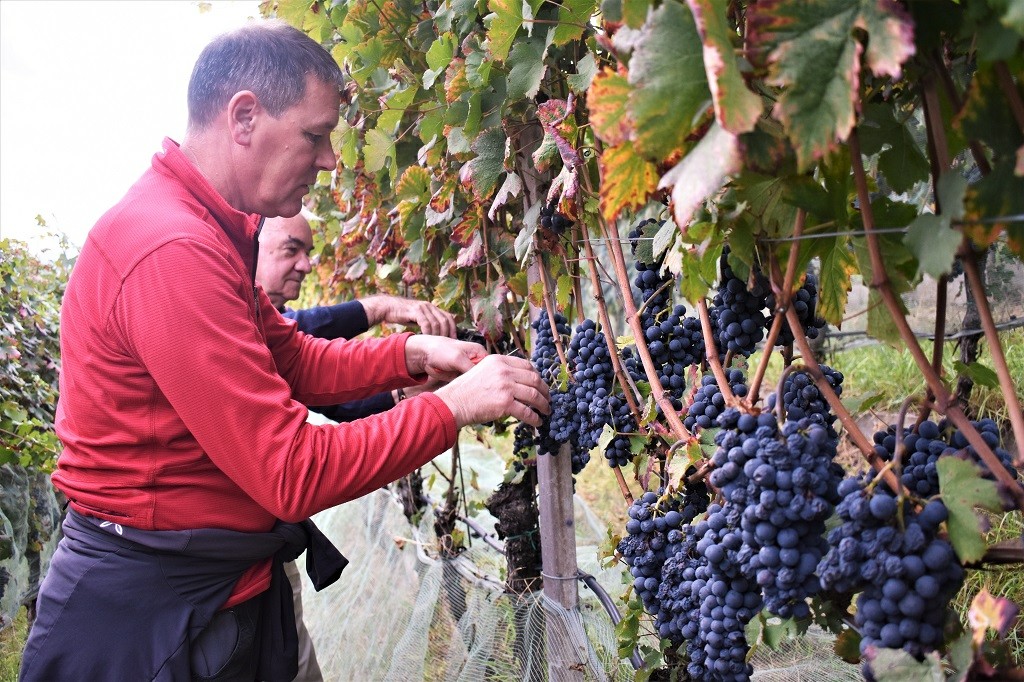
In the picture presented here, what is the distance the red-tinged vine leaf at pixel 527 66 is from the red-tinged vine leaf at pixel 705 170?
83 cm

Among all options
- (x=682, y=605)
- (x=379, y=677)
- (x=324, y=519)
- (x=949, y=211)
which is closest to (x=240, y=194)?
(x=682, y=605)

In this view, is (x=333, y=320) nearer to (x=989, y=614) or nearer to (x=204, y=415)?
(x=204, y=415)

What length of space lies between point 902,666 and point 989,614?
0.13 metres

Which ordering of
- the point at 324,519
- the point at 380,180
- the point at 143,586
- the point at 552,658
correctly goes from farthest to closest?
the point at 324,519
the point at 380,180
the point at 552,658
the point at 143,586

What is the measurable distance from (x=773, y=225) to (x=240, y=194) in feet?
4.15

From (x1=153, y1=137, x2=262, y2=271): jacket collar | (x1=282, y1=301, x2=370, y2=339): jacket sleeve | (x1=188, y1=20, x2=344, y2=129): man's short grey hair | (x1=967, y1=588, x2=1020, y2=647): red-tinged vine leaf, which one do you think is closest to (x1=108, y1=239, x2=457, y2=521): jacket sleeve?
(x1=153, y1=137, x2=262, y2=271): jacket collar

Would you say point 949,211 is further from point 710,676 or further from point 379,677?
point 379,677

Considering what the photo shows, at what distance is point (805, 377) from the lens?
Result: 1.12 metres

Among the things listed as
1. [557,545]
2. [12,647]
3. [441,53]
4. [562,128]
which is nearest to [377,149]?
[441,53]

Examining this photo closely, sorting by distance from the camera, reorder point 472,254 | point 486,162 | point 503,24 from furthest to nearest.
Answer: point 472,254 → point 486,162 → point 503,24

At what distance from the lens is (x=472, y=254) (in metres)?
2.21

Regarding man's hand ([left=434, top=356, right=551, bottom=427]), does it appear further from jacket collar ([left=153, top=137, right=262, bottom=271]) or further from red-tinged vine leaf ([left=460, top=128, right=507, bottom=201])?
jacket collar ([left=153, top=137, right=262, bottom=271])

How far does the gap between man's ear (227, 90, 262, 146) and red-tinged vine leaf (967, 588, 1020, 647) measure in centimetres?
160

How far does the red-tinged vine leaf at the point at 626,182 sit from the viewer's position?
977 mm
